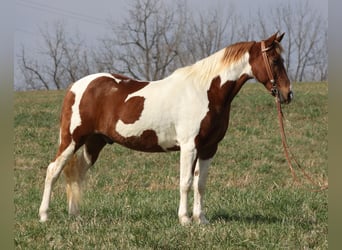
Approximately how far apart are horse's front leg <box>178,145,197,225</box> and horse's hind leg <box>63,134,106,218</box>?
4.81 ft

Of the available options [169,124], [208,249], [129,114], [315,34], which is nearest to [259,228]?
[208,249]

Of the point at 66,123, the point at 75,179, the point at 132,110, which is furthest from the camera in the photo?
the point at 75,179

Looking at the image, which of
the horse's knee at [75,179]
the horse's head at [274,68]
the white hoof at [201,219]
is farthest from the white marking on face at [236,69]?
the horse's knee at [75,179]

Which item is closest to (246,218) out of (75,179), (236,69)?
(236,69)

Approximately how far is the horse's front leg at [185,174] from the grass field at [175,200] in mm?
148

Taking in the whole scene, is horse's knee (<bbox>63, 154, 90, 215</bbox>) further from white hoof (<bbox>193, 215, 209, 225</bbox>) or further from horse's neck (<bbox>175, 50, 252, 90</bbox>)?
horse's neck (<bbox>175, 50, 252, 90</bbox>)

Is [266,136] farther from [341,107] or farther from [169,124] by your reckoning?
[341,107]

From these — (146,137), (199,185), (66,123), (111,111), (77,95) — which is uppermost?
(77,95)

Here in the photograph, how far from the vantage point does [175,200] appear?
299 inches

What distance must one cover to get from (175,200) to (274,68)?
2750mm

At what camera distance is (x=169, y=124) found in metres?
5.94

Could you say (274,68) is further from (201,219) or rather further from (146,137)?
(201,219)

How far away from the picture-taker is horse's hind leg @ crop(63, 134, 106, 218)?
661cm

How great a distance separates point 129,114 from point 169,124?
0.54 metres
